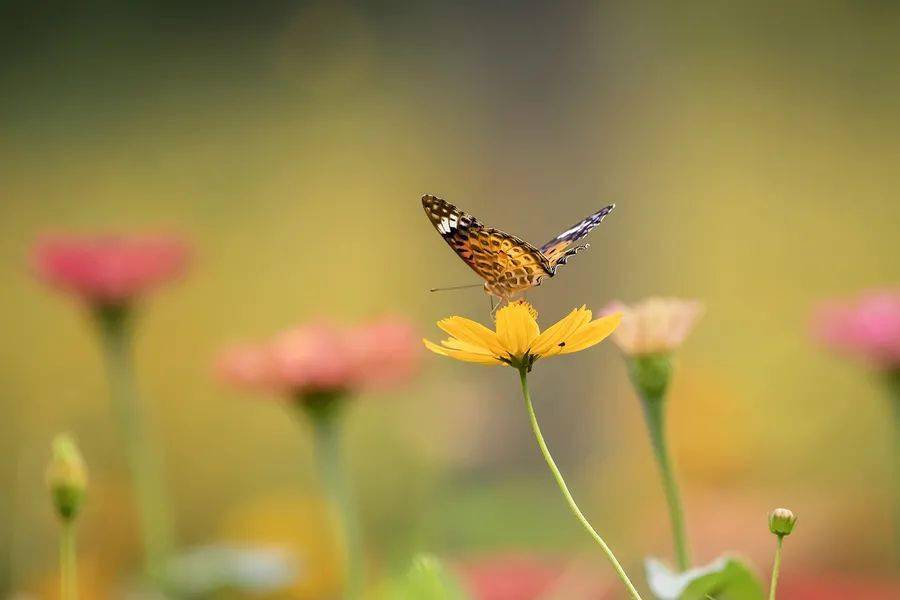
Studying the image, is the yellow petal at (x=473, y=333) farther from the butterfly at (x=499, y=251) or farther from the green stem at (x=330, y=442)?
the green stem at (x=330, y=442)

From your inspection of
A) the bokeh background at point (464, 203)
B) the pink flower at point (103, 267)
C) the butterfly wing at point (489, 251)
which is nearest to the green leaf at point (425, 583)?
the butterfly wing at point (489, 251)

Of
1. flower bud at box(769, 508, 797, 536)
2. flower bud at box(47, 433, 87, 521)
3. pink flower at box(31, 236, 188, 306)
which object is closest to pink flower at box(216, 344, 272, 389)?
pink flower at box(31, 236, 188, 306)

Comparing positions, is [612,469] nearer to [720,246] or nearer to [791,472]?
[791,472]

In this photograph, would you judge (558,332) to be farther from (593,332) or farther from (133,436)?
(133,436)

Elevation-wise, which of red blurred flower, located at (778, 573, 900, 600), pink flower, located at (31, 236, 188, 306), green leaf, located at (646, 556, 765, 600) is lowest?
red blurred flower, located at (778, 573, 900, 600)

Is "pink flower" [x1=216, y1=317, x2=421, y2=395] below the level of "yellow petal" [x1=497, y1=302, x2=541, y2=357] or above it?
below

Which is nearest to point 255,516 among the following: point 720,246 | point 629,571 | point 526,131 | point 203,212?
point 629,571

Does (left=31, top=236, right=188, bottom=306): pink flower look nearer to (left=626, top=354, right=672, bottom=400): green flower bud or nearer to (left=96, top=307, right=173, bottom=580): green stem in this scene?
(left=96, top=307, right=173, bottom=580): green stem
